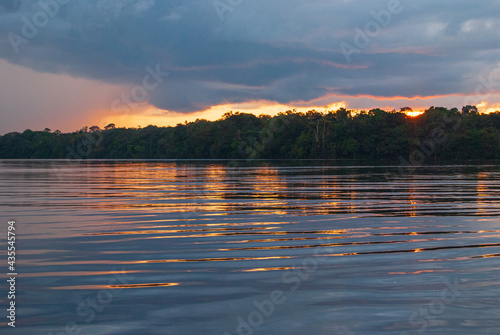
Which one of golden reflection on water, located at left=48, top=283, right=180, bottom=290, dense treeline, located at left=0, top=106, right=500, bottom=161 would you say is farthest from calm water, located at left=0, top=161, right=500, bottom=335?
dense treeline, located at left=0, top=106, right=500, bottom=161

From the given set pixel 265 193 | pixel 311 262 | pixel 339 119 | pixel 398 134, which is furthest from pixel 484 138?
pixel 311 262

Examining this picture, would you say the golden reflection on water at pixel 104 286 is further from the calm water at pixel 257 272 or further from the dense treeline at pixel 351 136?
the dense treeline at pixel 351 136

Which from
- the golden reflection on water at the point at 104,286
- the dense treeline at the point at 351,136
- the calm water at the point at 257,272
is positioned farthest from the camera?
the dense treeline at the point at 351,136

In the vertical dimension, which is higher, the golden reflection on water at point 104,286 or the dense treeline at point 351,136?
the dense treeline at point 351,136

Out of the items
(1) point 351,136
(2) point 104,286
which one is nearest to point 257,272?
(2) point 104,286

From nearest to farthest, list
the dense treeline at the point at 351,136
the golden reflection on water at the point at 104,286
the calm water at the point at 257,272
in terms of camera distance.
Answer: the calm water at the point at 257,272 < the golden reflection on water at the point at 104,286 < the dense treeline at the point at 351,136

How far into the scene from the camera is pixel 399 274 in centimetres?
945

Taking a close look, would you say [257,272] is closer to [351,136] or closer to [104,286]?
[104,286]

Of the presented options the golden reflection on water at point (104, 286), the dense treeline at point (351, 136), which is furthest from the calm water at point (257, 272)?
the dense treeline at point (351, 136)

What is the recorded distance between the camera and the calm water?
709 centimetres

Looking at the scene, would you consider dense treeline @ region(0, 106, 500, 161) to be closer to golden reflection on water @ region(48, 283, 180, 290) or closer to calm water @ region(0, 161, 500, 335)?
calm water @ region(0, 161, 500, 335)

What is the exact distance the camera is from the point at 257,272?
9602 millimetres

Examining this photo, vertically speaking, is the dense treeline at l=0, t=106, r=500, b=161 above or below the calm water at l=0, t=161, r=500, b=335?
above

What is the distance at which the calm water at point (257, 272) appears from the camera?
7086 millimetres
